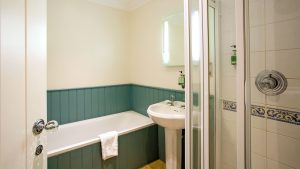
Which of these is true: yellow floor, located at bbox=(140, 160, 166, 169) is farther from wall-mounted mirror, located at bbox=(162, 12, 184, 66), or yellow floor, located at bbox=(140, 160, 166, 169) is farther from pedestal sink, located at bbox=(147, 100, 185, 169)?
wall-mounted mirror, located at bbox=(162, 12, 184, 66)

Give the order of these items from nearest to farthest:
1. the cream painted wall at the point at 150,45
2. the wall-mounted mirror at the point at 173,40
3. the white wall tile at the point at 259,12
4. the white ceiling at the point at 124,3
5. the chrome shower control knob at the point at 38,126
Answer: the chrome shower control knob at the point at 38,126 → the white wall tile at the point at 259,12 → the wall-mounted mirror at the point at 173,40 → the cream painted wall at the point at 150,45 → the white ceiling at the point at 124,3

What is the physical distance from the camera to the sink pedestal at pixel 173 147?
1694mm

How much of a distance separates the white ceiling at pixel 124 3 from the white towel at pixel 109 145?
78.1 inches

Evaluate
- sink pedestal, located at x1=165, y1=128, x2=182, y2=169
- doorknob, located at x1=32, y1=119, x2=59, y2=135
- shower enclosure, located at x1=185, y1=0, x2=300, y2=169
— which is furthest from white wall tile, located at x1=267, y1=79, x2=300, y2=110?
doorknob, located at x1=32, y1=119, x2=59, y2=135

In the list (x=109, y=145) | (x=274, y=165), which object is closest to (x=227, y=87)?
(x=274, y=165)

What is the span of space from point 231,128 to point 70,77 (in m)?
2.12

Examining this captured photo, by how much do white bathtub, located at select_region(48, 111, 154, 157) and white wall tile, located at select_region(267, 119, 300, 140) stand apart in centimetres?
143

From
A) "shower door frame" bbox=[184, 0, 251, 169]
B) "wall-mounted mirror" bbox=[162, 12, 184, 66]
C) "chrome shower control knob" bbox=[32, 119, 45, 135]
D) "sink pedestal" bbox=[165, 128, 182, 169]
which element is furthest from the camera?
"wall-mounted mirror" bbox=[162, 12, 184, 66]

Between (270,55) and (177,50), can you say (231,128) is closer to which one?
(270,55)

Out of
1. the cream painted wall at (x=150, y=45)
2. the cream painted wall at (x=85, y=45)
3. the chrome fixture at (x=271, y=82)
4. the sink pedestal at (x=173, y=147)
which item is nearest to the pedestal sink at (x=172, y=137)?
the sink pedestal at (x=173, y=147)

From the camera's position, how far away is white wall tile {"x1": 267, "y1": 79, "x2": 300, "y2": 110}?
3.11 ft

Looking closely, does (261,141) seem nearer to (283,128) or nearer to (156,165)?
(283,128)

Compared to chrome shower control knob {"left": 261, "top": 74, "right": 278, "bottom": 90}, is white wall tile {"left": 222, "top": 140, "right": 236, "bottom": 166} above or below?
below

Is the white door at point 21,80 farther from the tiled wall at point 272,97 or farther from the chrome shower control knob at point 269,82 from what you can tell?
the chrome shower control knob at point 269,82
